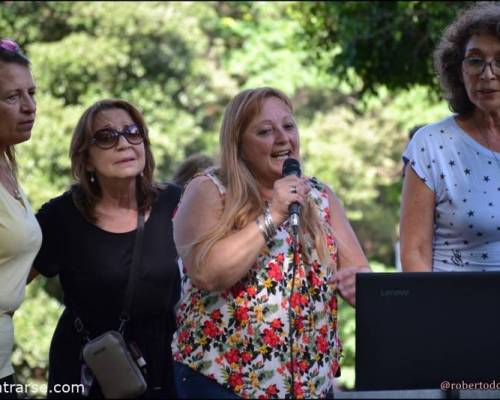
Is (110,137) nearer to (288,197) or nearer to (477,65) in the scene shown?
(288,197)

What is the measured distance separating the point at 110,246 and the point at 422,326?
5.72 feet

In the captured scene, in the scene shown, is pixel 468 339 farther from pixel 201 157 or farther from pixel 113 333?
pixel 201 157

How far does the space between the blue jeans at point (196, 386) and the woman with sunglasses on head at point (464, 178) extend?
96 cm

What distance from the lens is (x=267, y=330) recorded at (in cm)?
336

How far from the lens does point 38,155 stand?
14.4 m

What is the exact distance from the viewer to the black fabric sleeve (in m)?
4.30

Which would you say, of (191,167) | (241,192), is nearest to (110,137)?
(241,192)

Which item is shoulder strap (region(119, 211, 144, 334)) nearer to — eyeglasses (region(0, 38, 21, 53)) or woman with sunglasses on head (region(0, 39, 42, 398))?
woman with sunglasses on head (region(0, 39, 42, 398))

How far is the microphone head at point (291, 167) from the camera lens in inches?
131

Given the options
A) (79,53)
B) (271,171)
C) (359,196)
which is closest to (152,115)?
(79,53)

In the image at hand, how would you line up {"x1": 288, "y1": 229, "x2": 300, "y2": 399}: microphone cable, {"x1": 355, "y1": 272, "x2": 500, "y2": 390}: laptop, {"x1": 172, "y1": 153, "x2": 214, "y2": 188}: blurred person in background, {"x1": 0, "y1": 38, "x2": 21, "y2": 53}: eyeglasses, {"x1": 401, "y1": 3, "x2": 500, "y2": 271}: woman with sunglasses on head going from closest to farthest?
{"x1": 355, "y1": 272, "x2": 500, "y2": 390}: laptop
{"x1": 288, "y1": 229, "x2": 300, "y2": 399}: microphone cable
{"x1": 401, "y1": 3, "x2": 500, "y2": 271}: woman with sunglasses on head
{"x1": 0, "y1": 38, "x2": 21, "y2": 53}: eyeglasses
{"x1": 172, "y1": 153, "x2": 214, "y2": 188}: blurred person in background

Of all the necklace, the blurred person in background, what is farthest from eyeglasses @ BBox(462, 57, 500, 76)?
the blurred person in background

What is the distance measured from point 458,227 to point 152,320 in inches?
55.0

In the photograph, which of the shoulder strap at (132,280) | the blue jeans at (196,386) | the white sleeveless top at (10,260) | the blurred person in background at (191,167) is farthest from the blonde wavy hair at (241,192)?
the blurred person in background at (191,167)
